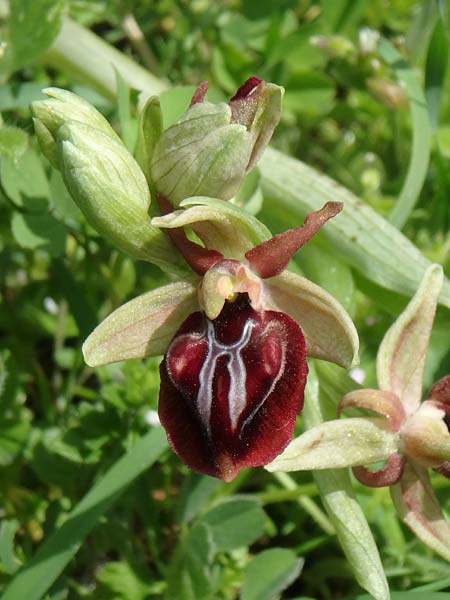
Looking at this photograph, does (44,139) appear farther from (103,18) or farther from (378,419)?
(103,18)

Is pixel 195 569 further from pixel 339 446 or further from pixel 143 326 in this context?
pixel 143 326

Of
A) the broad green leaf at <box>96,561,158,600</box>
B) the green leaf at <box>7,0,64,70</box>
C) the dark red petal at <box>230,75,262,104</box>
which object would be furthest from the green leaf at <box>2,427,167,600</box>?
the green leaf at <box>7,0,64,70</box>

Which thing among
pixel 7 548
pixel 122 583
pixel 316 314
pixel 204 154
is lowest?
pixel 122 583

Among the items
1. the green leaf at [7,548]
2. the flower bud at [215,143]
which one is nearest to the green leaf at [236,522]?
the green leaf at [7,548]

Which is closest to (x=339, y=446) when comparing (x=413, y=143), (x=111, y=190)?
(x=111, y=190)

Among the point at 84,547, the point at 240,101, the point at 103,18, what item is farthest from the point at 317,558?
the point at 103,18

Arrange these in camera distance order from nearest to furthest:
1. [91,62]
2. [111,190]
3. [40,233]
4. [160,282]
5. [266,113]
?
[111,190] < [266,113] < [40,233] < [160,282] < [91,62]

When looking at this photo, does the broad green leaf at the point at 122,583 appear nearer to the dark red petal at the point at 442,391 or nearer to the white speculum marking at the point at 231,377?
the white speculum marking at the point at 231,377
